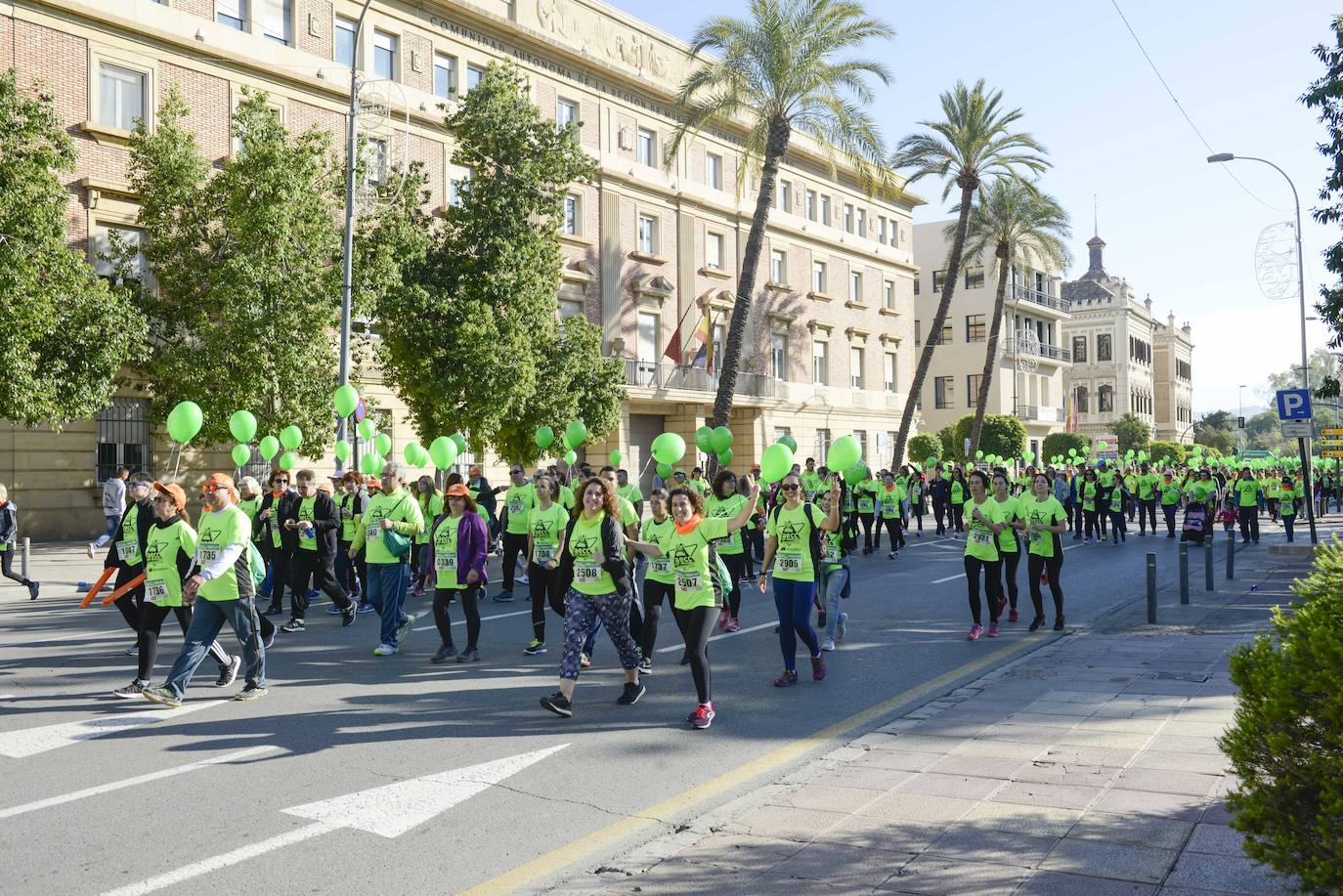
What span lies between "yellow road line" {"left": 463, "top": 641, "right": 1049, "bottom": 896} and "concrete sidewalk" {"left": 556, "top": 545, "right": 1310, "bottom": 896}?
0.66 feet

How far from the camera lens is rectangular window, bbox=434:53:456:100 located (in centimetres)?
3077

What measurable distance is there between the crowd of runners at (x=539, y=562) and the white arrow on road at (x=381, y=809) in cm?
143

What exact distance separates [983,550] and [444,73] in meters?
24.9

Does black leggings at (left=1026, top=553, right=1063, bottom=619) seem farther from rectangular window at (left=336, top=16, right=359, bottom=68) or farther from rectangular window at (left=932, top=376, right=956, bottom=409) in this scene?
rectangular window at (left=932, top=376, right=956, bottom=409)

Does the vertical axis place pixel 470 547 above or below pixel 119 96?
below

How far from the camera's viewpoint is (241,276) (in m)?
21.1

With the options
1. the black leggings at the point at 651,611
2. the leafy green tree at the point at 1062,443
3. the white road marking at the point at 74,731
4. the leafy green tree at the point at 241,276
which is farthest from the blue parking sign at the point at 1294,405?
the leafy green tree at the point at 1062,443

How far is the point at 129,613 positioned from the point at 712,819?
6420 millimetres

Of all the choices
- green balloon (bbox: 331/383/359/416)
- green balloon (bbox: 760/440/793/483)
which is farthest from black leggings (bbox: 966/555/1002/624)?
green balloon (bbox: 331/383/359/416)

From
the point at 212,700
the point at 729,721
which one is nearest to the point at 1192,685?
the point at 729,721

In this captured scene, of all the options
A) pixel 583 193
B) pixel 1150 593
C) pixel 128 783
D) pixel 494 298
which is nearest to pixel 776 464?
pixel 128 783

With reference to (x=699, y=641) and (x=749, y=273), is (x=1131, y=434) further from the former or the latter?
(x=699, y=641)

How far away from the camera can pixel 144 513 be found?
9.57m

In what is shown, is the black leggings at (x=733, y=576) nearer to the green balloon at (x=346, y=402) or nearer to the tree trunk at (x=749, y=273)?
the green balloon at (x=346, y=402)
